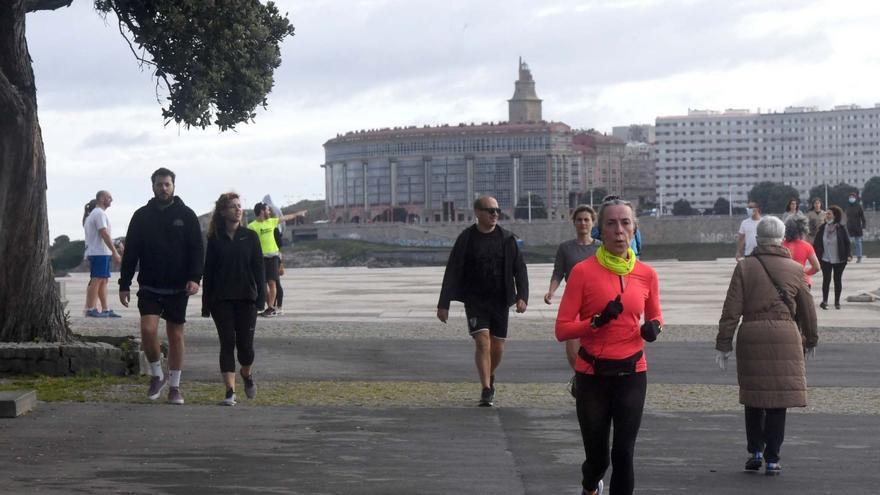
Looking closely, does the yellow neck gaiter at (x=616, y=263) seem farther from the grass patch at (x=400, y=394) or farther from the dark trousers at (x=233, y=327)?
the dark trousers at (x=233, y=327)

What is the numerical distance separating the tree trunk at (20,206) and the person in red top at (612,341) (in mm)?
8097

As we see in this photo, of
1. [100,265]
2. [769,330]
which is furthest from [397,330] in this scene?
[769,330]

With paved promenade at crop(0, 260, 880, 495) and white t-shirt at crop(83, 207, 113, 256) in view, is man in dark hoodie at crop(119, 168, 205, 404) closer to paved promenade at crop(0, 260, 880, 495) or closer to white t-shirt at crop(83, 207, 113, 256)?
paved promenade at crop(0, 260, 880, 495)

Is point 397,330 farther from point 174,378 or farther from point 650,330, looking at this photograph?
point 650,330

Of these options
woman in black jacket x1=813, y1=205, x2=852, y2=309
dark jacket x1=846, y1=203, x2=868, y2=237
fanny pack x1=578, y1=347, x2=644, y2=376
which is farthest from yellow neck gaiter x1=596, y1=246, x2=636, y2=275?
dark jacket x1=846, y1=203, x2=868, y2=237

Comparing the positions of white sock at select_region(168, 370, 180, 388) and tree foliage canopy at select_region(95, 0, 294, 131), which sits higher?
tree foliage canopy at select_region(95, 0, 294, 131)

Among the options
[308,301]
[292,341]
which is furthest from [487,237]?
[308,301]

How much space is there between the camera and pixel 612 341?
7.29 m

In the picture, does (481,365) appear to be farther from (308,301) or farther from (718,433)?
(308,301)

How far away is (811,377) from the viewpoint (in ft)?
48.2

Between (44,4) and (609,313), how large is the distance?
30.9ft

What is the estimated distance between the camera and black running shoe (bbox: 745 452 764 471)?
9.30 meters

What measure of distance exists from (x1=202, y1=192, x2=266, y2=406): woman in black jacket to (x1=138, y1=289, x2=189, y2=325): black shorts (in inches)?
9.0

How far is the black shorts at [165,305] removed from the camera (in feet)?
40.3
